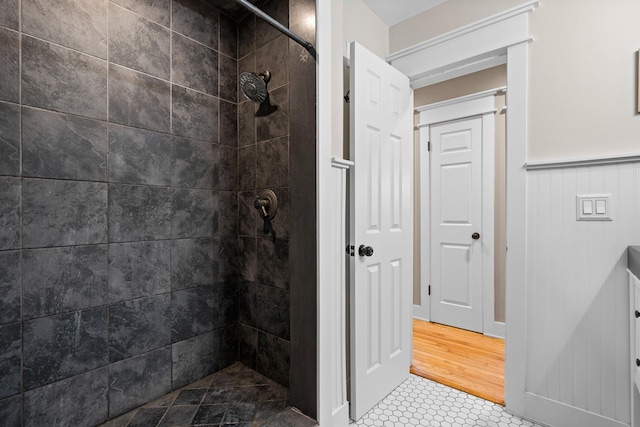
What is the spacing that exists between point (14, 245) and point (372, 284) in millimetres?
1612

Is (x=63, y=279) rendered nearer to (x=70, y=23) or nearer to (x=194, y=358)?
(x=194, y=358)

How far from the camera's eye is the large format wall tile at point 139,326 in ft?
4.67

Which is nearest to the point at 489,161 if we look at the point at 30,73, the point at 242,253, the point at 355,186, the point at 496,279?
the point at 496,279

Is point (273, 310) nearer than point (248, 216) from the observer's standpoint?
Yes

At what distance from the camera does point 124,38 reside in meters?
1.46

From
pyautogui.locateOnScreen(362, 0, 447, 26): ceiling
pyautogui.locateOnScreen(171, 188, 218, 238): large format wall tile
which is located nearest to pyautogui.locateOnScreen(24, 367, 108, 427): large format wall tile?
pyautogui.locateOnScreen(171, 188, 218, 238): large format wall tile

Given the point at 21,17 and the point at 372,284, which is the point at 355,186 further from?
the point at 21,17

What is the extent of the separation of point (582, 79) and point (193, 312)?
2376mm

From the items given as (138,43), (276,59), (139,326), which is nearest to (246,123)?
(276,59)

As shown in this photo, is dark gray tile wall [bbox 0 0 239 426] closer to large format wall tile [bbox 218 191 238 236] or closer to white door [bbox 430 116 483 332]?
large format wall tile [bbox 218 191 238 236]

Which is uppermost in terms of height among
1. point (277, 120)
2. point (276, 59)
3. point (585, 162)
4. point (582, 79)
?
point (276, 59)

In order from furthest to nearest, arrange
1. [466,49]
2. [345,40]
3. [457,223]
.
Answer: [457,223] → [466,49] → [345,40]

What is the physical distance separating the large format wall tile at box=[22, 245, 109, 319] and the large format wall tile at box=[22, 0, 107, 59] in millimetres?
883

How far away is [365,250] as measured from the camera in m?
1.65
